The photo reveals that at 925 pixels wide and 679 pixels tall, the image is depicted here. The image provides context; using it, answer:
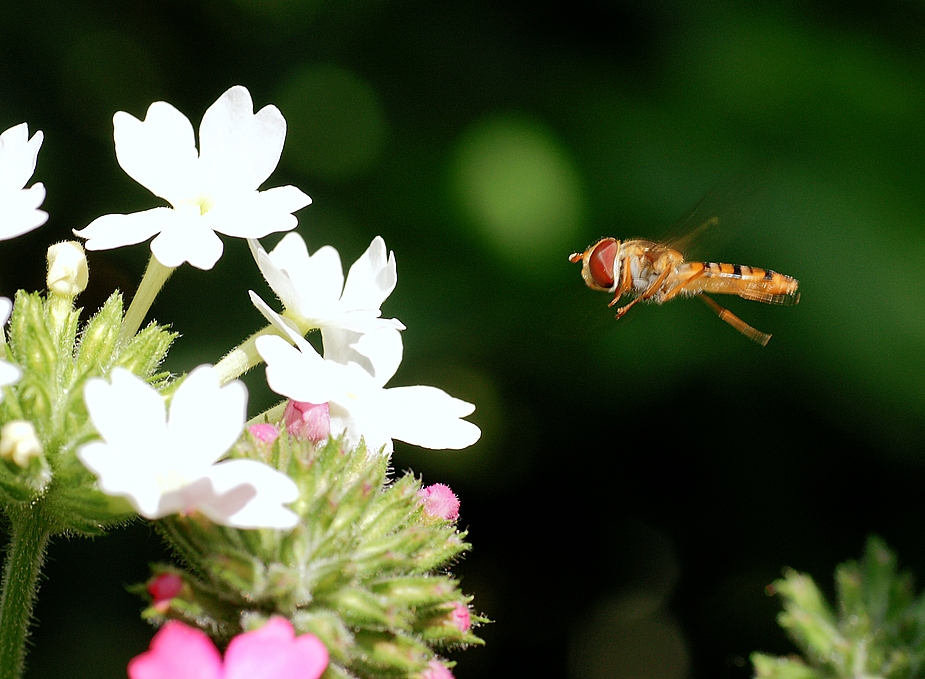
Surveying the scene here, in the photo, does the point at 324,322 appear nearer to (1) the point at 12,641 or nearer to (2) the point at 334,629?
(2) the point at 334,629

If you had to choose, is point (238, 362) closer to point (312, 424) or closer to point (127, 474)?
point (312, 424)

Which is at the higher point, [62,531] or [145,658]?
[62,531]

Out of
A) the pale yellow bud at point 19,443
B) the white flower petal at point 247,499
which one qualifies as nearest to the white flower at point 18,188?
the pale yellow bud at point 19,443

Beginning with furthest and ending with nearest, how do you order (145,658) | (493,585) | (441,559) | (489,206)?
(493,585) < (489,206) < (441,559) < (145,658)

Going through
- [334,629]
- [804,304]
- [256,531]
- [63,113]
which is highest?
[63,113]

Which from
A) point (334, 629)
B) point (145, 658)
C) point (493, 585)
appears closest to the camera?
point (145, 658)

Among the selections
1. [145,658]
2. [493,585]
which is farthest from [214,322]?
[145,658]

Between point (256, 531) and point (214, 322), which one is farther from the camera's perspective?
point (214, 322)

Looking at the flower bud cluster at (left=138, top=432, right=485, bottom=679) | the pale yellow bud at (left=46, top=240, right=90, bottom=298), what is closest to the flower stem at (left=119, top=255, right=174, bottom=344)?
the pale yellow bud at (left=46, top=240, right=90, bottom=298)

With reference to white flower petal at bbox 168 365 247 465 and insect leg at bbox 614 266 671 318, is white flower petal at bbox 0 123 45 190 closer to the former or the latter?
white flower petal at bbox 168 365 247 465

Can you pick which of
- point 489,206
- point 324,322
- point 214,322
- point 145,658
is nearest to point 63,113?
point 214,322
